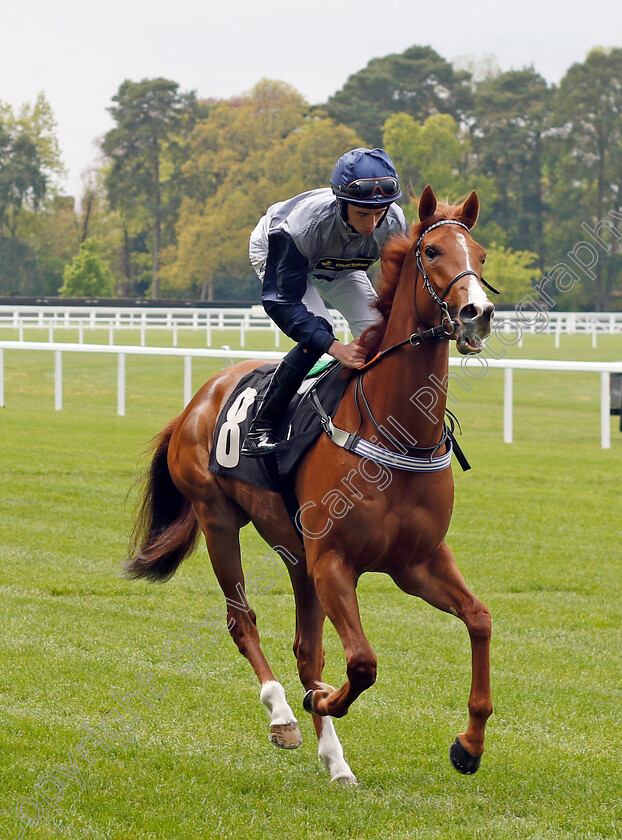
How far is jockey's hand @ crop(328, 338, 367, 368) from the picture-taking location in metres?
3.57

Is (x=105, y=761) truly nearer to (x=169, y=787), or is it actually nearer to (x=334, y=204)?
(x=169, y=787)

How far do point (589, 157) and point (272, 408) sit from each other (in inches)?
1975

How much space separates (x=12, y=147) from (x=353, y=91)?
59.0ft

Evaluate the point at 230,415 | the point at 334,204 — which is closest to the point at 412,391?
the point at 334,204

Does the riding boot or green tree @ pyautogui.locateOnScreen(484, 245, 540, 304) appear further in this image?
green tree @ pyautogui.locateOnScreen(484, 245, 540, 304)

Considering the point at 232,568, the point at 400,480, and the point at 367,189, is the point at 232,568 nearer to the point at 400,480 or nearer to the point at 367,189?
the point at 400,480

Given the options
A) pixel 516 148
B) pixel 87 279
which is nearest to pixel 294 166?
pixel 87 279

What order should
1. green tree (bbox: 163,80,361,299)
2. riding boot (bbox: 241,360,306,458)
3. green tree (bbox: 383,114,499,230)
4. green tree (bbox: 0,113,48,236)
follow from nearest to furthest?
riding boot (bbox: 241,360,306,458)
green tree (bbox: 383,114,499,230)
green tree (bbox: 163,80,361,299)
green tree (bbox: 0,113,48,236)

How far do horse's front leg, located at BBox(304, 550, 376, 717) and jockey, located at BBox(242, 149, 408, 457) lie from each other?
2.15 feet

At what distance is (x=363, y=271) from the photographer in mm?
4105

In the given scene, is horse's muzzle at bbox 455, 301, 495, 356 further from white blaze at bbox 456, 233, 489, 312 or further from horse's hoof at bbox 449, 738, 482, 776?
horse's hoof at bbox 449, 738, 482, 776

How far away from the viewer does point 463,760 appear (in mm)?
3322

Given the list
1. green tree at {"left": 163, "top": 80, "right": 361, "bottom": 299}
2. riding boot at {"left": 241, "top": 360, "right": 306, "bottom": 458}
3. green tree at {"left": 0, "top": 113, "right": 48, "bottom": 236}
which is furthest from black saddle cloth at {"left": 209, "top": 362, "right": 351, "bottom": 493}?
green tree at {"left": 0, "top": 113, "right": 48, "bottom": 236}

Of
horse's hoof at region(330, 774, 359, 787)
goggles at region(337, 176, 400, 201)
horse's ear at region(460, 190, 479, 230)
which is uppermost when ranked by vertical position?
goggles at region(337, 176, 400, 201)
